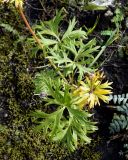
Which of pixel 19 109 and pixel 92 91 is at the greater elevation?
pixel 92 91

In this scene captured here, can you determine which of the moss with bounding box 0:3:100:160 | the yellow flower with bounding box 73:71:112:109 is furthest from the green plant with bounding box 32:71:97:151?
the moss with bounding box 0:3:100:160

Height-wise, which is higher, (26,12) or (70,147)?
(26,12)

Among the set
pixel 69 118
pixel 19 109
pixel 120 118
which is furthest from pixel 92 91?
pixel 19 109

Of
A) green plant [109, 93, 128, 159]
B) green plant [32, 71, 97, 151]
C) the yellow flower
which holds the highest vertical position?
the yellow flower

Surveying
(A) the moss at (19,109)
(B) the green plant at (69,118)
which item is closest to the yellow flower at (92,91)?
(B) the green plant at (69,118)

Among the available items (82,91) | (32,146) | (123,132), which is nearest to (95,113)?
(123,132)

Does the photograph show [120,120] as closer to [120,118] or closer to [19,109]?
[120,118]

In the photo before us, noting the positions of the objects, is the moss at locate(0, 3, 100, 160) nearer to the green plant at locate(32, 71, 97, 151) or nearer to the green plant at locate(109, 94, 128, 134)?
the green plant at locate(109, 94, 128, 134)

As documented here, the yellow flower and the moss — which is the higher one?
the yellow flower

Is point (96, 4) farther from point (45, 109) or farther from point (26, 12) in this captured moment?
point (45, 109)
